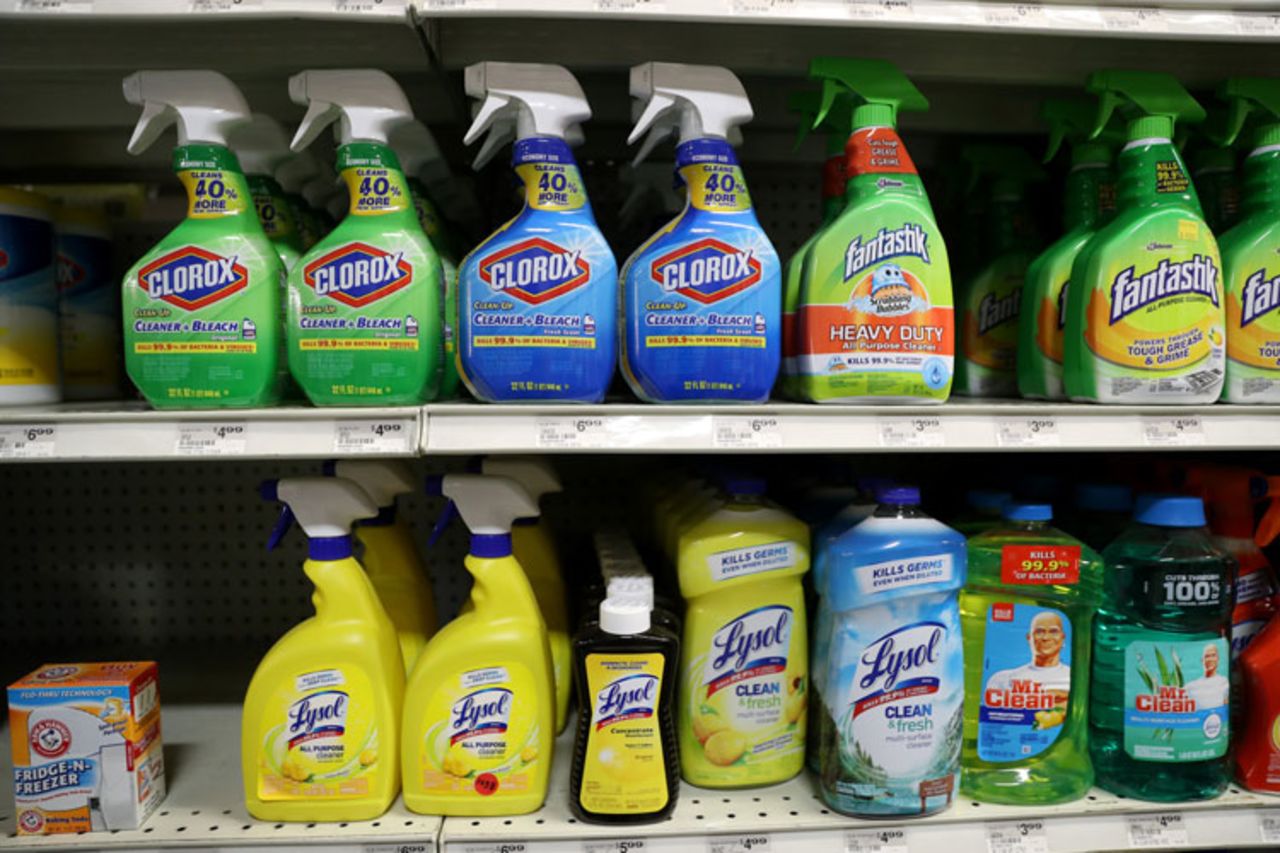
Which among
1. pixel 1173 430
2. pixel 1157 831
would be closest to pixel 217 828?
pixel 1157 831

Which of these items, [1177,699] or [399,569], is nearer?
[1177,699]

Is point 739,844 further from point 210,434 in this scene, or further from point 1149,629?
point 210,434

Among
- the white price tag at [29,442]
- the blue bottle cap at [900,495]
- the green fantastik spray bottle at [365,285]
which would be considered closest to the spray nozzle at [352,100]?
the green fantastik spray bottle at [365,285]

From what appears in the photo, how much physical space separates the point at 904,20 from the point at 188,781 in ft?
5.11

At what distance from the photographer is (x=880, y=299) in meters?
1.12

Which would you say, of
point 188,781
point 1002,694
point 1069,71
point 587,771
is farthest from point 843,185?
point 188,781

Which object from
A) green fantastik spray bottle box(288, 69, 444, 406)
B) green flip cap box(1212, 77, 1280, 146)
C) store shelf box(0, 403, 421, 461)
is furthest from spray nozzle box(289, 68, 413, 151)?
green flip cap box(1212, 77, 1280, 146)

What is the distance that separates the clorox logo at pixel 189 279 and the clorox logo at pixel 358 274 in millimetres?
111

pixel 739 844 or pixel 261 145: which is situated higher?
pixel 261 145

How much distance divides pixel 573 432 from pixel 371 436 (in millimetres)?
269

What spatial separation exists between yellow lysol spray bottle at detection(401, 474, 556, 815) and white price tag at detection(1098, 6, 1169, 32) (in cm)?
117

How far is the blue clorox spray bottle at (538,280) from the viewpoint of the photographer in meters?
1.08

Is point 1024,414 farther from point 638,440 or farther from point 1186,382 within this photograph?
point 638,440

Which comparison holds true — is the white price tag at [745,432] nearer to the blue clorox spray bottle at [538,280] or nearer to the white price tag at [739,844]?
the blue clorox spray bottle at [538,280]
